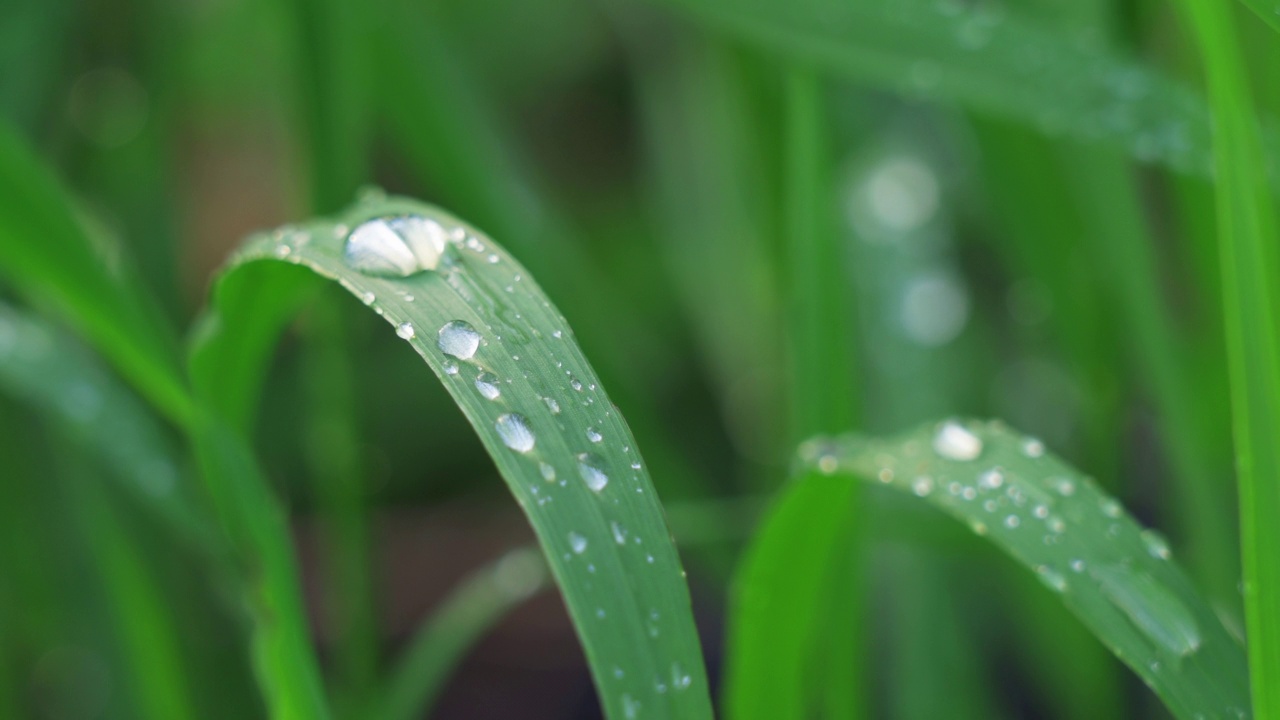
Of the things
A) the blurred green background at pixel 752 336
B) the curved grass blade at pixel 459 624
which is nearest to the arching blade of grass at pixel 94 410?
the blurred green background at pixel 752 336


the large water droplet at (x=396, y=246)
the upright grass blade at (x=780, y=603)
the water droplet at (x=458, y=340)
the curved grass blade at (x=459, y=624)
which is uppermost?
the large water droplet at (x=396, y=246)

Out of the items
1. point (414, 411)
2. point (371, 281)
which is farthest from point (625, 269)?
point (371, 281)

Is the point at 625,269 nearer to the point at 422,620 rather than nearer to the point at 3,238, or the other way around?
the point at 422,620

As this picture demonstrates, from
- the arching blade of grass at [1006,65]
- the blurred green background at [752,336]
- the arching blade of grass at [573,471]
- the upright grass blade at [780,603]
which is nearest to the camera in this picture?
the arching blade of grass at [573,471]

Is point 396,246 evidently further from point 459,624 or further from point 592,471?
point 459,624

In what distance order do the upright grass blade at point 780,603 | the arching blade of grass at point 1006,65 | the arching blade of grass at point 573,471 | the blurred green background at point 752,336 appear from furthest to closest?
the blurred green background at point 752,336
the arching blade of grass at point 1006,65
the upright grass blade at point 780,603
the arching blade of grass at point 573,471

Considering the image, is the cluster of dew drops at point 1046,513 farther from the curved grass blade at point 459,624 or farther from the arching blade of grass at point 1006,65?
the curved grass blade at point 459,624

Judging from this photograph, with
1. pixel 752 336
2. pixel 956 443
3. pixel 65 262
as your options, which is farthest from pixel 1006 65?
pixel 752 336

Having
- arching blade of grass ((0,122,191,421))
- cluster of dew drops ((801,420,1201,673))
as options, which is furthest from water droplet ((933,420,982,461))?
arching blade of grass ((0,122,191,421))
